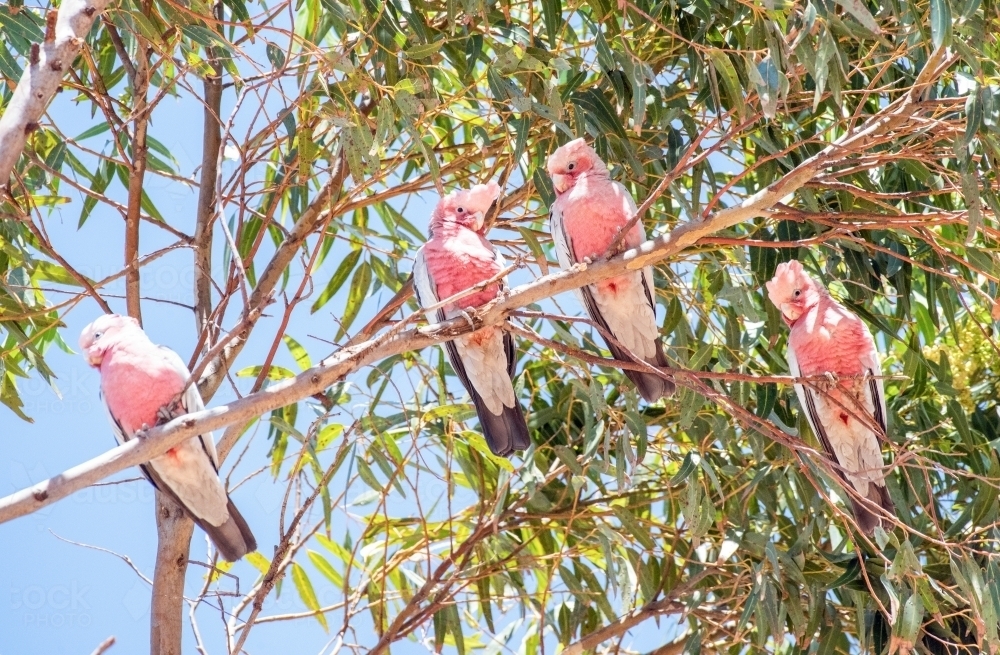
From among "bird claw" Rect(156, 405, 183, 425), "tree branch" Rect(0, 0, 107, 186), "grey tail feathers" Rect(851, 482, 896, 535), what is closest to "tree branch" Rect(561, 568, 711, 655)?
"grey tail feathers" Rect(851, 482, 896, 535)

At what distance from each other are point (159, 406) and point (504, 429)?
30.8 inches

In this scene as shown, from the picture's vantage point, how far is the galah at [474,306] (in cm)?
254

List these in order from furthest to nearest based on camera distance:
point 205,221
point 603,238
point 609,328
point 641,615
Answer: point 641,615 → point 205,221 → point 609,328 → point 603,238

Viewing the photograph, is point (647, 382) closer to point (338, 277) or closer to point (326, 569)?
point (338, 277)

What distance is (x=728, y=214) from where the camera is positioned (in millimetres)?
2098

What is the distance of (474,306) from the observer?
8.43ft

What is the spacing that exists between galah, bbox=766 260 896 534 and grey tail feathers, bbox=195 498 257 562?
1355 millimetres

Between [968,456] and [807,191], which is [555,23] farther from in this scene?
[968,456]

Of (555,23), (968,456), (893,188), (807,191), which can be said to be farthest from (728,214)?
(968,456)

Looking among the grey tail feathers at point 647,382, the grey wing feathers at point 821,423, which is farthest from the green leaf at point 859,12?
the grey wing feathers at point 821,423

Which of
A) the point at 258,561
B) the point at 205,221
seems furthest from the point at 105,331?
the point at 258,561

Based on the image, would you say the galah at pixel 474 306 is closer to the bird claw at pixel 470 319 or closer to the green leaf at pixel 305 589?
the bird claw at pixel 470 319

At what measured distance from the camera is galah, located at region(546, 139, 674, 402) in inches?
99.7

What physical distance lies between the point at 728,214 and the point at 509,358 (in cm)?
72
